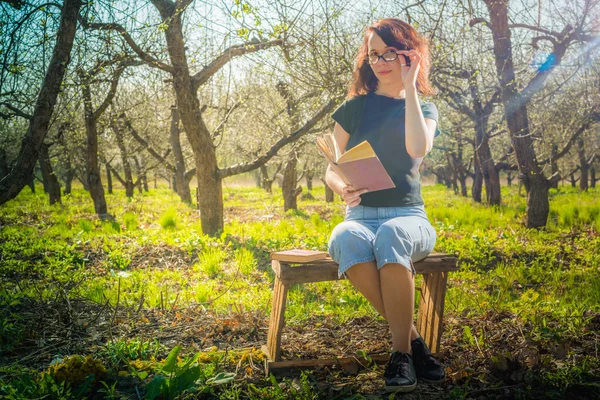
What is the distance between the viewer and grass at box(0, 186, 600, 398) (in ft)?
10.8

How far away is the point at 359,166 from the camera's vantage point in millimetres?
2498

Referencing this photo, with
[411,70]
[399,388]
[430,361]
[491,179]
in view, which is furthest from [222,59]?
[491,179]

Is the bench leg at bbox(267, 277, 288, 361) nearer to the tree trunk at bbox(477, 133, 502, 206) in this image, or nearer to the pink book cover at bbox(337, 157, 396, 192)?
the pink book cover at bbox(337, 157, 396, 192)

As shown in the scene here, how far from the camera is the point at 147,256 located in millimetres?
6543

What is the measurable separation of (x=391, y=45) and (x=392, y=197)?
935 mm

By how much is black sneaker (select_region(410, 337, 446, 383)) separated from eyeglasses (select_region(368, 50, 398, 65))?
169 cm

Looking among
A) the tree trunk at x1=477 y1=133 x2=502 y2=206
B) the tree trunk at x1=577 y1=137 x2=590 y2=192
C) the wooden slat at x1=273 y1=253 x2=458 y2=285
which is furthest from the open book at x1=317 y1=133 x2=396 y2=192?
the tree trunk at x1=577 y1=137 x2=590 y2=192

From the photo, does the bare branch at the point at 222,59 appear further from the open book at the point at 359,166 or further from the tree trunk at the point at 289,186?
the tree trunk at the point at 289,186

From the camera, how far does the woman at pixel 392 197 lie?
8.23 ft

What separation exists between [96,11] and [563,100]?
34.0 ft

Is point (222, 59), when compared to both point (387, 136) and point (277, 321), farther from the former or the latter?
point (277, 321)

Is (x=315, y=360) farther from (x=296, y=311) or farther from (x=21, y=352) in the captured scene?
(x=21, y=352)

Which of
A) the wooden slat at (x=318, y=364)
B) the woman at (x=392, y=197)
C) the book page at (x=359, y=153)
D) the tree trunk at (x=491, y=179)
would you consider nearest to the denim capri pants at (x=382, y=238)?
the woman at (x=392, y=197)

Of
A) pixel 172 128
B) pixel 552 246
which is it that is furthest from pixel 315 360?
pixel 172 128
